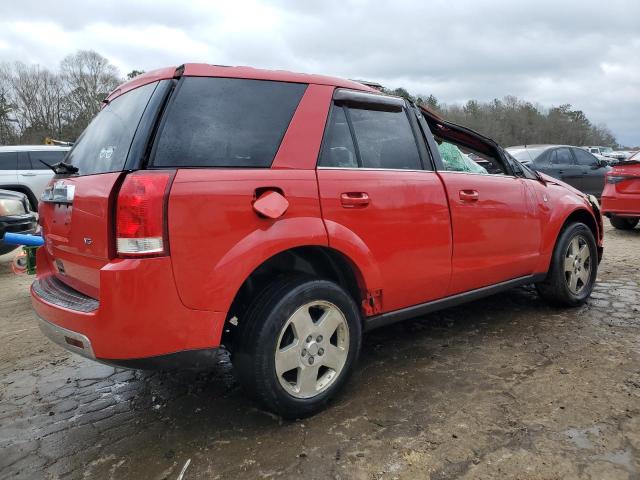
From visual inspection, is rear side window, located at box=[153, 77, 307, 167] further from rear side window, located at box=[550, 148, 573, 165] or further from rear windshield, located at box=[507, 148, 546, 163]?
rear side window, located at box=[550, 148, 573, 165]

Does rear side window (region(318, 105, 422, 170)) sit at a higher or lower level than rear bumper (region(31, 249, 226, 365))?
higher

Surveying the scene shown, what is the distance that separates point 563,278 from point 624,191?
4853mm

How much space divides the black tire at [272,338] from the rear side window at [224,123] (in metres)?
0.63

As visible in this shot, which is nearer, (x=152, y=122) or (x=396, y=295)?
(x=152, y=122)

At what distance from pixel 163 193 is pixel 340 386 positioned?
1371 millimetres

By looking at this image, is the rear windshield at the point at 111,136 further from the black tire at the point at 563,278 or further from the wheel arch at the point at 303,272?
the black tire at the point at 563,278

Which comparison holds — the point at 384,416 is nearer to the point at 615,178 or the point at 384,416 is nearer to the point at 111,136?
the point at 111,136

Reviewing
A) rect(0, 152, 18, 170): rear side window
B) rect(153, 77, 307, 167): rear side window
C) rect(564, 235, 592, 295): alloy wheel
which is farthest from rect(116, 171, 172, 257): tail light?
rect(0, 152, 18, 170): rear side window

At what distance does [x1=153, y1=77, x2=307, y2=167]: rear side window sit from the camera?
2248 millimetres

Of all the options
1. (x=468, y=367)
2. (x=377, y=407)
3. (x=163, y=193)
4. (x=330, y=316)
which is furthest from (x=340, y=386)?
(x=163, y=193)

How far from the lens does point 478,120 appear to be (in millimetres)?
65500

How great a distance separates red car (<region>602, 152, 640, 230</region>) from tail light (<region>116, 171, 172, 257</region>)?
7.93 metres

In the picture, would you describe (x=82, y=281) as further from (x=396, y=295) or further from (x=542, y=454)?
(x=542, y=454)

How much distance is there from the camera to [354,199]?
267 centimetres
